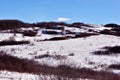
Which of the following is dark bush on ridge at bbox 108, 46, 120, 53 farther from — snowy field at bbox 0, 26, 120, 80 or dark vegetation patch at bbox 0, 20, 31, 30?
dark vegetation patch at bbox 0, 20, 31, 30

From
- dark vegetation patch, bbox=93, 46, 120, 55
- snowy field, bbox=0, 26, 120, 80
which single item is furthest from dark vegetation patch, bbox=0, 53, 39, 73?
dark vegetation patch, bbox=93, 46, 120, 55

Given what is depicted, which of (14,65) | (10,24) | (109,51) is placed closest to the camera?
(14,65)

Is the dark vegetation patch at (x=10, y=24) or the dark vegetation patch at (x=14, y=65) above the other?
the dark vegetation patch at (x=14, y=65)

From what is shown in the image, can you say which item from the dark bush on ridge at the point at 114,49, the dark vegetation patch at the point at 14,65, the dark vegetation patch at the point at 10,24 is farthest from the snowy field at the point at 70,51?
the dark vegetation patch at the point at 10,24

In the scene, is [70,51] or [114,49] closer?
[70,51]

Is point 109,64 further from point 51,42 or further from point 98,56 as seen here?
point 51,42

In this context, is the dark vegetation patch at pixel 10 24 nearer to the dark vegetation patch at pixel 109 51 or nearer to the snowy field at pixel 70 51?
the snowy field at pixel 70 51

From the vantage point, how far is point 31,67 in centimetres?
1480

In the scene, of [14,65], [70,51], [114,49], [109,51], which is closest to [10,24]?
[70,51]

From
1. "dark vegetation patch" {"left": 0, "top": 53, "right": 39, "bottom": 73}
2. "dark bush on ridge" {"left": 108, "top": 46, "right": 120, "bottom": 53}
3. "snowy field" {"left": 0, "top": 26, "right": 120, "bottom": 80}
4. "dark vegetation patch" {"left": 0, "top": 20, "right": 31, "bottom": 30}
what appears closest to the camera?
"dark vegetation patch" {"left": 0, "top": 53, "right": 39, "bottom": 73}

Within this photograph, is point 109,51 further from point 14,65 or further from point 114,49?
point 14,65

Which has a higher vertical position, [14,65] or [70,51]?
[14,65]

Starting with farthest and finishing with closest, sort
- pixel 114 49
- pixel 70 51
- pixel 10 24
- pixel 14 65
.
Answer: pixel 10 24 → pixel 114 49 → pixel 70 51 → pixel 14 65

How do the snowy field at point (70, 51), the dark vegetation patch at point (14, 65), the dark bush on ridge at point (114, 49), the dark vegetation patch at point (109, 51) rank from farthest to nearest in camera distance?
the dark bush on ridge at point (114, 49) → the dark vegetation patch at point (109, 51) → the snowy field at point (70, 51) → the dark vegetation patch at point (14, 65)
